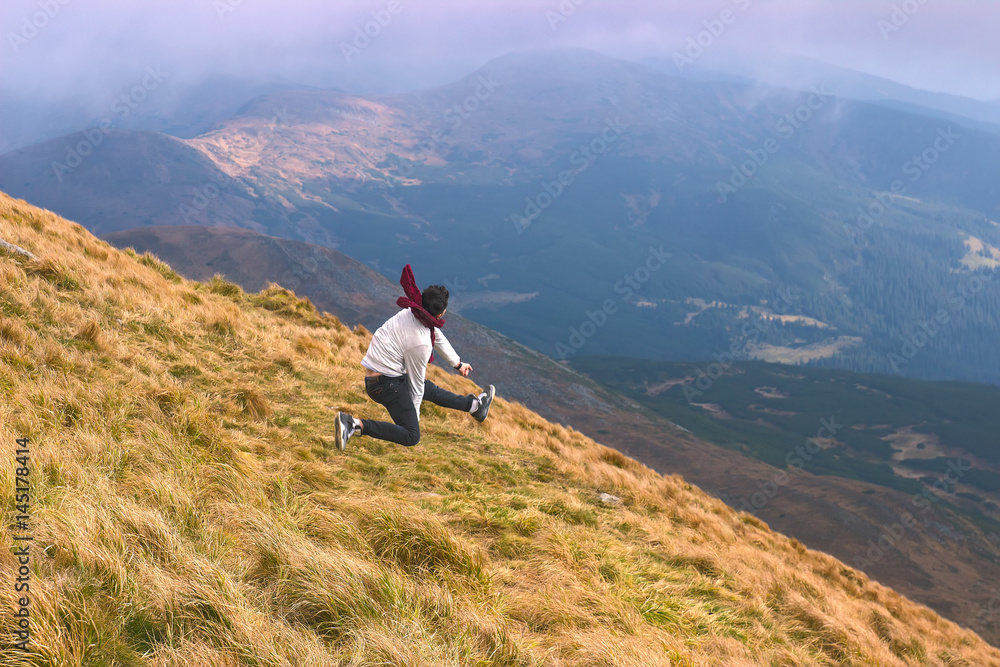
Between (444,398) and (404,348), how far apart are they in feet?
5.19

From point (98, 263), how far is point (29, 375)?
6966mm

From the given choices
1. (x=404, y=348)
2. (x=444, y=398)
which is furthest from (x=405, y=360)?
(x=444, y=398)

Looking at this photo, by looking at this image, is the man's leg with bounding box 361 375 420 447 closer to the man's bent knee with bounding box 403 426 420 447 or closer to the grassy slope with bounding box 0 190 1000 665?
the man's bent knee with bounding box 403 426 420 447

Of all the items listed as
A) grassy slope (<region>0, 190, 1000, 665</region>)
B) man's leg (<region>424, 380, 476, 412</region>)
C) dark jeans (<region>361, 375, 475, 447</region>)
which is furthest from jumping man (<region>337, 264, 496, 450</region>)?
man's leg (<region>424, 380, 476, 412</region>)

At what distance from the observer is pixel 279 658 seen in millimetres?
2875

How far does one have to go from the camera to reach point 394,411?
25.1ft

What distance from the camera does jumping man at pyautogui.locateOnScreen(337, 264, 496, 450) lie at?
7121 mm

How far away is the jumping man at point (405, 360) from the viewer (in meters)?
7.12

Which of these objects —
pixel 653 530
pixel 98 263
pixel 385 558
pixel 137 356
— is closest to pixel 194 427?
pixel 137 356

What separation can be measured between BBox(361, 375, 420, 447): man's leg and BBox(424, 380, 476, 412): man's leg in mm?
720

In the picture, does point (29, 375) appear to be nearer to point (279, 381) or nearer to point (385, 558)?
point (279, 381)

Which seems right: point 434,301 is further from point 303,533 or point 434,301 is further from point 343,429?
point 303,533

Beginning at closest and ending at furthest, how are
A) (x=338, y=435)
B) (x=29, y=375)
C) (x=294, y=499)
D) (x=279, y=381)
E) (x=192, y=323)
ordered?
(x=294, y=499) < (x=29, y=375) < (x=338, y=435) < (x=279, y=381) < (x=192, y=323)

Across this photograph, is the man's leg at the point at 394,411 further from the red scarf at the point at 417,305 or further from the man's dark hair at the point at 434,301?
the man's dark hair at the point at 434,301
